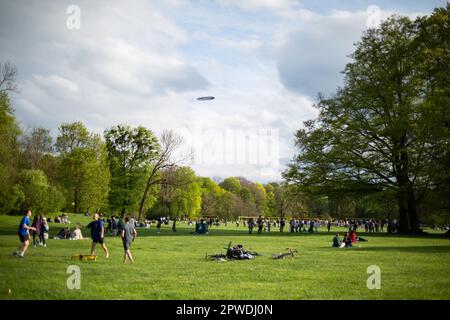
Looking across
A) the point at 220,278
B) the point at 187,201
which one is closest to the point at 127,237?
the point at 220,278

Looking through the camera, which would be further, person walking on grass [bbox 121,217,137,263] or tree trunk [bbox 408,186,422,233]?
tree trunk [bbox 408,186,422,233]

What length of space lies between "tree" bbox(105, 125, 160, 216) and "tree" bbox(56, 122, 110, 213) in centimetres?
272

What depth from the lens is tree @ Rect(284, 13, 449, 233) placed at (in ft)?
154

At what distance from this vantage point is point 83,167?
6494 centimetres

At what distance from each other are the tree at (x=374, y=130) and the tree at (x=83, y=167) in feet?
93.3

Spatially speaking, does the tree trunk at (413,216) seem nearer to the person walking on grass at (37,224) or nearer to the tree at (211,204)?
the person walking on grass at (37,224)

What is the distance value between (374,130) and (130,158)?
1328 inches

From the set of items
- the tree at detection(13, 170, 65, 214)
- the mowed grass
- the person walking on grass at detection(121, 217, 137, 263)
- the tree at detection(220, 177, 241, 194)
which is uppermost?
the tree at detection(220, 177, 241, 194)

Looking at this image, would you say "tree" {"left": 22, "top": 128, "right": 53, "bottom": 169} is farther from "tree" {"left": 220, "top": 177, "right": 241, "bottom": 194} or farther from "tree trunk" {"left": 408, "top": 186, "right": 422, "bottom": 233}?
"tree" {"left": 220, "top": 177, "right": 241, "bottom": 194}

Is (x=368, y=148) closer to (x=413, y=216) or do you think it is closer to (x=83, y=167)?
(x=413, y=216)

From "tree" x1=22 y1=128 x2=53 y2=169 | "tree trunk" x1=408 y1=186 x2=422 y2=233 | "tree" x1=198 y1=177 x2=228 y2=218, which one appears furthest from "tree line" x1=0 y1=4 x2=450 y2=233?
"tree" x1=198 y1=177 x2=228 y2=218

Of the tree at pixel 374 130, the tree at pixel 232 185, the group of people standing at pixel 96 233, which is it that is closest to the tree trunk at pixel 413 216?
the tree at pixel 374 130
